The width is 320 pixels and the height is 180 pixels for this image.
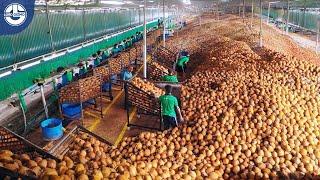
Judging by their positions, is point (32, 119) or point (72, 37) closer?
point (32, 119)

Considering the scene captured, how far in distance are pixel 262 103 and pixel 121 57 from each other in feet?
18.9

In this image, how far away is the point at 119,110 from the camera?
887cm

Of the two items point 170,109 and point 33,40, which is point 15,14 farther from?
point 170,109

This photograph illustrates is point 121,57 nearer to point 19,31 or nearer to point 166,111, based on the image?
point 19,31

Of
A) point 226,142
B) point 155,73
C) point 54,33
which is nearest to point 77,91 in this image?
point 155,73

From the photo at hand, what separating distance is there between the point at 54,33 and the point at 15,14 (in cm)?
390

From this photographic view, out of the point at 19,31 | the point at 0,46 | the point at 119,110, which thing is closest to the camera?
the point at 119,110

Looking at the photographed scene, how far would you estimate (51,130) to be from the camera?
655 centimetres

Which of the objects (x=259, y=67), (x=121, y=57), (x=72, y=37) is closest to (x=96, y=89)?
(x=121, y=57)

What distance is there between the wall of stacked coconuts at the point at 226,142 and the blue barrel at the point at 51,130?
5.72 feet

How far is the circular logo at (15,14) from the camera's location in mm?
9356

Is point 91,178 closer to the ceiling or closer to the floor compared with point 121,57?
closer to the floor

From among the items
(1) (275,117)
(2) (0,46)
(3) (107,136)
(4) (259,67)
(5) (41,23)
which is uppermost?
(5) (41,23)

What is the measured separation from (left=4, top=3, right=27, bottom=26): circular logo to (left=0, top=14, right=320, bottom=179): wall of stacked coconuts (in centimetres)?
615
